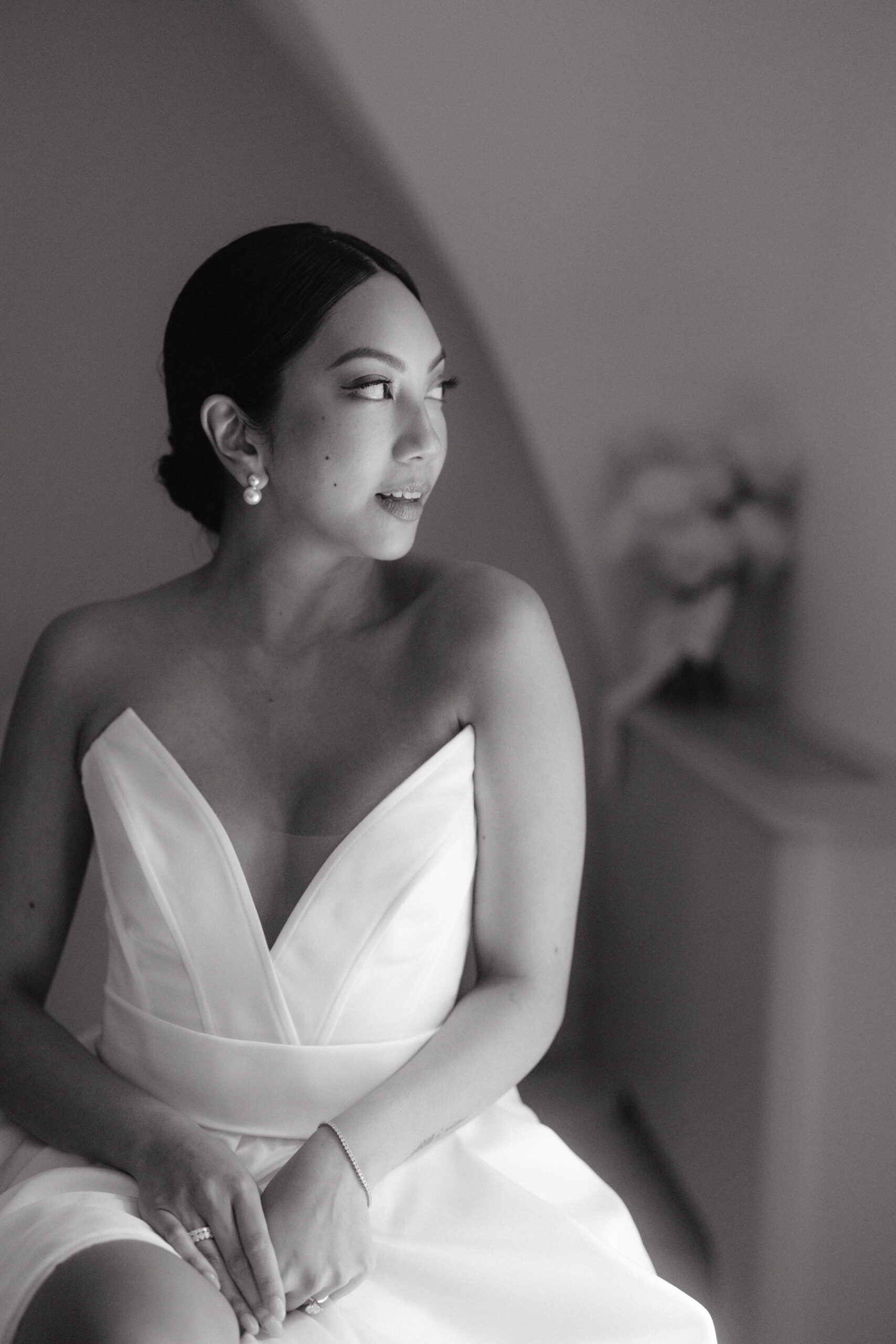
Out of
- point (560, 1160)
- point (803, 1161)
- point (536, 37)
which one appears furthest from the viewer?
point (536, 37)

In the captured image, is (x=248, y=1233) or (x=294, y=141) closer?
(x=248, y=1233)

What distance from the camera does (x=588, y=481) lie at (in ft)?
9.50

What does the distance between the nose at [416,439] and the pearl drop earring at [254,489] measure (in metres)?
0.18

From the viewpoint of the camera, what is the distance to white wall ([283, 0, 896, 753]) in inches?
90.7

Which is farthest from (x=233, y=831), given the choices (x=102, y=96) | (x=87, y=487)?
(x=102, y=96)

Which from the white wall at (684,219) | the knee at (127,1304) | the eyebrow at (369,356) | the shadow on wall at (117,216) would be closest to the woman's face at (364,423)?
the eyebrow at (369,356)

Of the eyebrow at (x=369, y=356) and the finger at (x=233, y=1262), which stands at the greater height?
the eyebrow at (x=369, y=356)

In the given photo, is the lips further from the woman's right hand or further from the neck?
the woman's right hand

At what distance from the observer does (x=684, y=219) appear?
2.61 meters

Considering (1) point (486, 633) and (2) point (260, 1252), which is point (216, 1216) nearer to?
(2) point (260, 1252)

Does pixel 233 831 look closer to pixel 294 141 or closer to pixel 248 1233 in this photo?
pixel 248 1233

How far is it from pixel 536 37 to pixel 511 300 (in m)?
0.53

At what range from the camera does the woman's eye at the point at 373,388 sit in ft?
→ 4.87

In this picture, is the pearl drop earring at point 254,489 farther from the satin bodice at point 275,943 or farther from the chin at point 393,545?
the satin bodice at point 275,943
